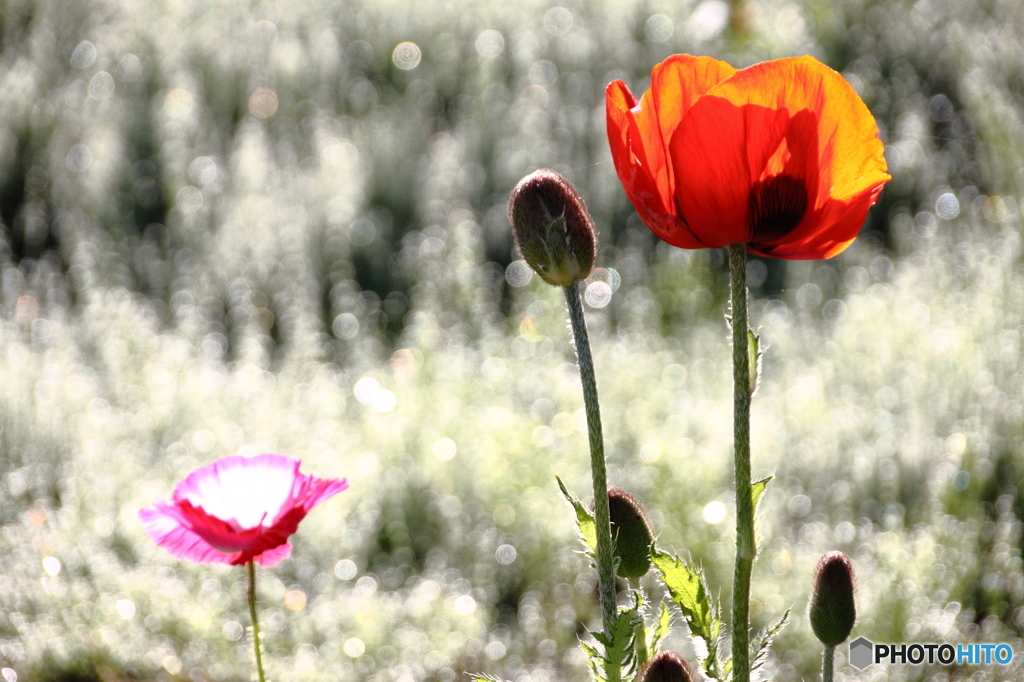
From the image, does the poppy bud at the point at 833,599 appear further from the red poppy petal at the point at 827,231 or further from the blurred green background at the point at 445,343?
the blurred green background at the point at 445,343

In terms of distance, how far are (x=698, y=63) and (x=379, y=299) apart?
11.1 feet

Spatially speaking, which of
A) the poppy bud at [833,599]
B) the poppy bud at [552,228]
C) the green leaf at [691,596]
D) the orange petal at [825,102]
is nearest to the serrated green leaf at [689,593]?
the green leaf at [691,596]

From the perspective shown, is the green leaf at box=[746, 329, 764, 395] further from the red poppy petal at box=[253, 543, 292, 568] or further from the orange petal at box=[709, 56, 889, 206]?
the red poppy petal at box=[253, 543, 292, 568]

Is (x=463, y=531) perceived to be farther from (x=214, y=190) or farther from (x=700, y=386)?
(x=214, y=190)

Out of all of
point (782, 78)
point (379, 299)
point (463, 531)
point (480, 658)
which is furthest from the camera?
point (379, 299)

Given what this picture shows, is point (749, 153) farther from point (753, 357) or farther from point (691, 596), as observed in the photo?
point (691, 596)

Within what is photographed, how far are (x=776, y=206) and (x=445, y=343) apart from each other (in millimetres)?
2691

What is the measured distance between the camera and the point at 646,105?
840 millimetres

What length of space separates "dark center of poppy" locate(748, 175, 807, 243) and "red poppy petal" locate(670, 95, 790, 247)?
0.03 feet

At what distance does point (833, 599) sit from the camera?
0.93 metres

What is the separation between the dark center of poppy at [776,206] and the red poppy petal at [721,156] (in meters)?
0.01

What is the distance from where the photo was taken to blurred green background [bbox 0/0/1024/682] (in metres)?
2.02

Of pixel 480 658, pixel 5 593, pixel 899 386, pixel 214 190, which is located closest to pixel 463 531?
pixel 480 658
